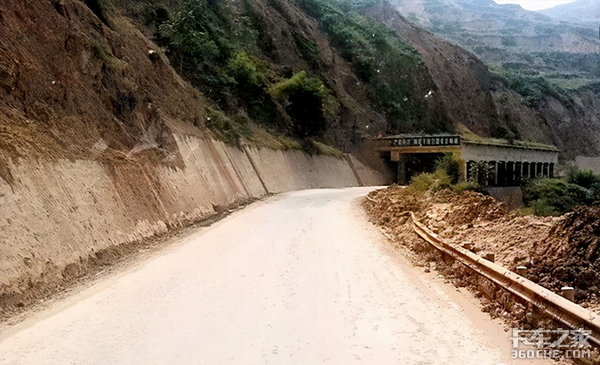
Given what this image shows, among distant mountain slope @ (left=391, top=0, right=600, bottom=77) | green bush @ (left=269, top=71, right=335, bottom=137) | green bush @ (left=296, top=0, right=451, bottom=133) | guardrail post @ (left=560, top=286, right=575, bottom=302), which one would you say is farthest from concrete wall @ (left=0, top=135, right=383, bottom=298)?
distant mountain slope @ (left=391, top=0, right=600, bottom=77)

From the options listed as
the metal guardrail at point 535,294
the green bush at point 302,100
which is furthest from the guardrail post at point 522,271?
the green bush at point 302,100

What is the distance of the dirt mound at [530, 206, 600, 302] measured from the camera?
5695 mm

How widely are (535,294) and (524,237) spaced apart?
2.60 m

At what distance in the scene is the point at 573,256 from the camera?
6141 millimetres

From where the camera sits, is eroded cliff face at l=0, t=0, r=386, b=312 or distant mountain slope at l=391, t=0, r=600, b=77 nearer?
eroded cliff face at l=0, t=0, r=386, b=312

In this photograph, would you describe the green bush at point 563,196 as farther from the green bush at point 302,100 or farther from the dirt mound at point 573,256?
the green bush at point 302,100

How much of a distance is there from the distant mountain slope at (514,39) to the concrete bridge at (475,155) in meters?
67.7

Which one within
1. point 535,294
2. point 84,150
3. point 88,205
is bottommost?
point 535,294

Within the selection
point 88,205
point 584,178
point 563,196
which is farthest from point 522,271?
point 584,178

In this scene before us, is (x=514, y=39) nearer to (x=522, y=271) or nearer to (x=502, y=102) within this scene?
(x=502, y=102)

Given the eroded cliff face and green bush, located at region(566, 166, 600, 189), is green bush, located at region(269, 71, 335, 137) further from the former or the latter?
green bush, located at region(566, 166, 600, 189)

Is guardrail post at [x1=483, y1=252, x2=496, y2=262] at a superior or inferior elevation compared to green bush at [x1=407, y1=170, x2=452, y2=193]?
superior

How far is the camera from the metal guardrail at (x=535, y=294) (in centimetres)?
449

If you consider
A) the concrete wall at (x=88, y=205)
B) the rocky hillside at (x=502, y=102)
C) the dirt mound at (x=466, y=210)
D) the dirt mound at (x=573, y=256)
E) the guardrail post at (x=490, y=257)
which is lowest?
the rocky hillside at (x=502, y=102)
